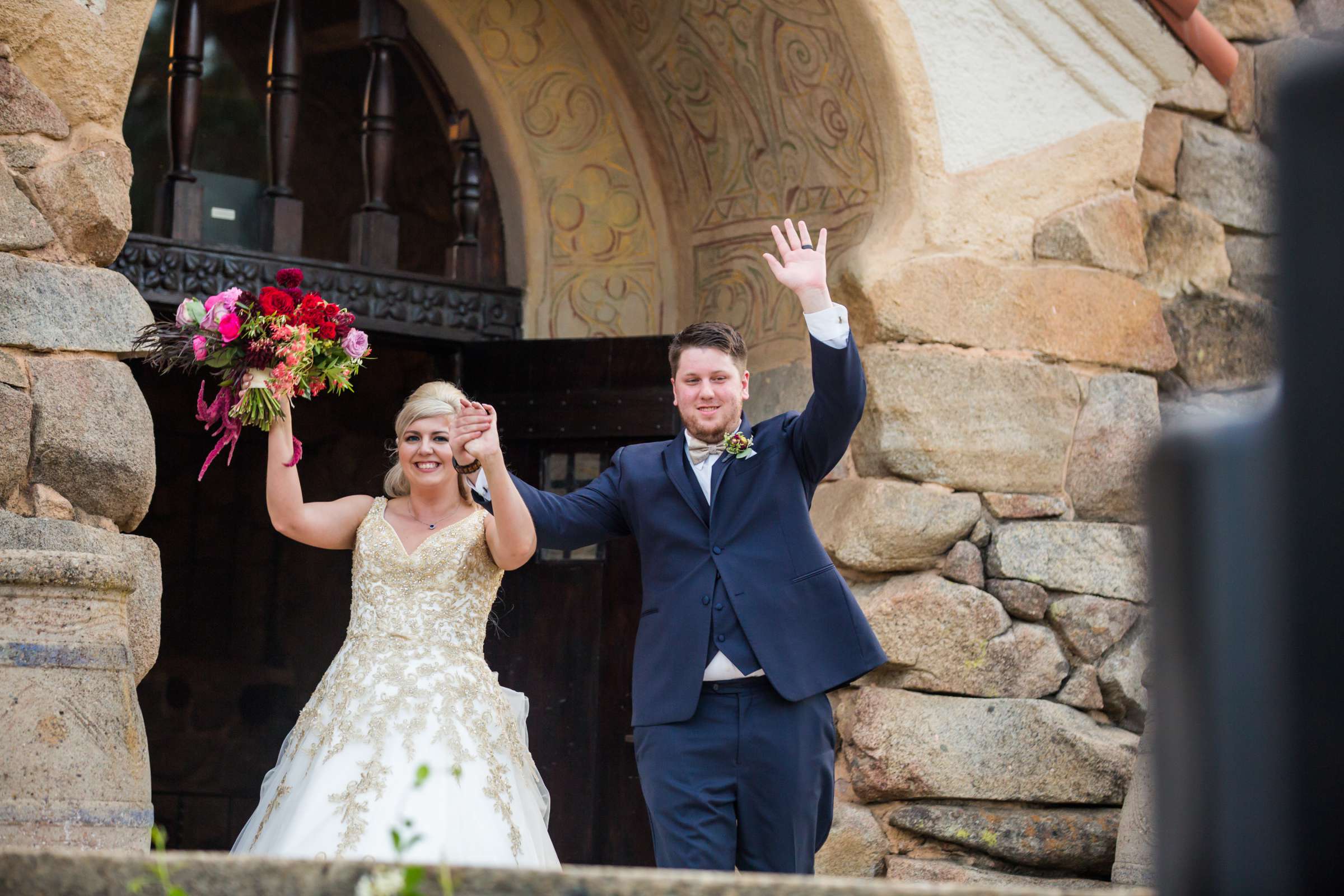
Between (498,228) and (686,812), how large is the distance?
2.89 metres

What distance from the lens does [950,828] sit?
12.3 feet

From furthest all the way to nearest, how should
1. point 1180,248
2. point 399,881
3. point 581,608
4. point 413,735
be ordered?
1. point 581,608
2. point 1180,248
3. point 413,735
4. point 399,881

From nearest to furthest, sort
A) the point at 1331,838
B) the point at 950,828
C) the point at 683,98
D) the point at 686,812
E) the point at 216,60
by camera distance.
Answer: the point at 1331,838 < the point at 686,812 < the point at 950,828 < the point at 683,98 < the point at 216,60

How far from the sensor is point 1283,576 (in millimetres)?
615

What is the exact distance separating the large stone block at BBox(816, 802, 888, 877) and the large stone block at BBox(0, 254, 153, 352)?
222 centimetres

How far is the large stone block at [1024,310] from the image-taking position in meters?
4.02

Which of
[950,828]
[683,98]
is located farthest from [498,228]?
[950,828]

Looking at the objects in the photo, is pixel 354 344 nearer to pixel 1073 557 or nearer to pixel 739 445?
pixel 739 445

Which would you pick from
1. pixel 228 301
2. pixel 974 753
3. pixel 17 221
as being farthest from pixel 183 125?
pixel 974 753

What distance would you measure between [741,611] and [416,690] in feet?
2.85

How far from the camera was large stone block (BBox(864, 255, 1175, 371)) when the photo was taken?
13.2 feet

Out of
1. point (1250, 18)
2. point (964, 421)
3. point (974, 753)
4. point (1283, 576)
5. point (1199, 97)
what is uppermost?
point (1250, 18)

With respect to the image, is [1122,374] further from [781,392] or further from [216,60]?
[216,60]

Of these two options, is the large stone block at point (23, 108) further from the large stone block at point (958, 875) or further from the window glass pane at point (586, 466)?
the large stone block at point (958, 875)
